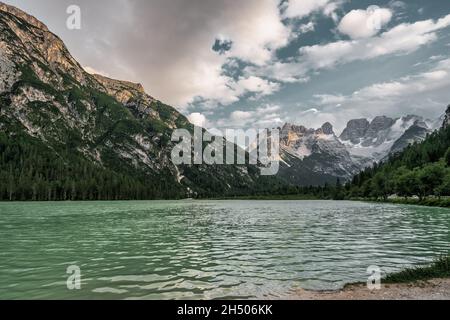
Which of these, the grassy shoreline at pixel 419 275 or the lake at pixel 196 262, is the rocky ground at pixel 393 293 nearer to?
the grassy shoreline at pixel 419 275

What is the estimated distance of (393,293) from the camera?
20250 mm

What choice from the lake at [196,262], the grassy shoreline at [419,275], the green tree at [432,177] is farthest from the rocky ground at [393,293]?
the green tree at [432,177]

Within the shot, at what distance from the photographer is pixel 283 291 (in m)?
21.9

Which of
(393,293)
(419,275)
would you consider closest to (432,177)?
(419,275)

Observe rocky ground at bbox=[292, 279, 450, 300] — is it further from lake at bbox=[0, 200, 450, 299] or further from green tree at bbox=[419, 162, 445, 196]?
green tree at bbox=[419, 162, 445, 196]

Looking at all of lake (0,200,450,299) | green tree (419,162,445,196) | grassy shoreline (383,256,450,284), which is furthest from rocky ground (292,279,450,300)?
green tree (419,162,445,196)

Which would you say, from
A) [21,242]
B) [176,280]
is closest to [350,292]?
[176,280]

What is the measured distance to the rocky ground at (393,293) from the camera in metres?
19.3

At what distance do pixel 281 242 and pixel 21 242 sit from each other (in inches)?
1257

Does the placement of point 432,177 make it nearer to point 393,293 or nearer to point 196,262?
point 196,262

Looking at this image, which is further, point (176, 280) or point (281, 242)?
point (281, 242)
